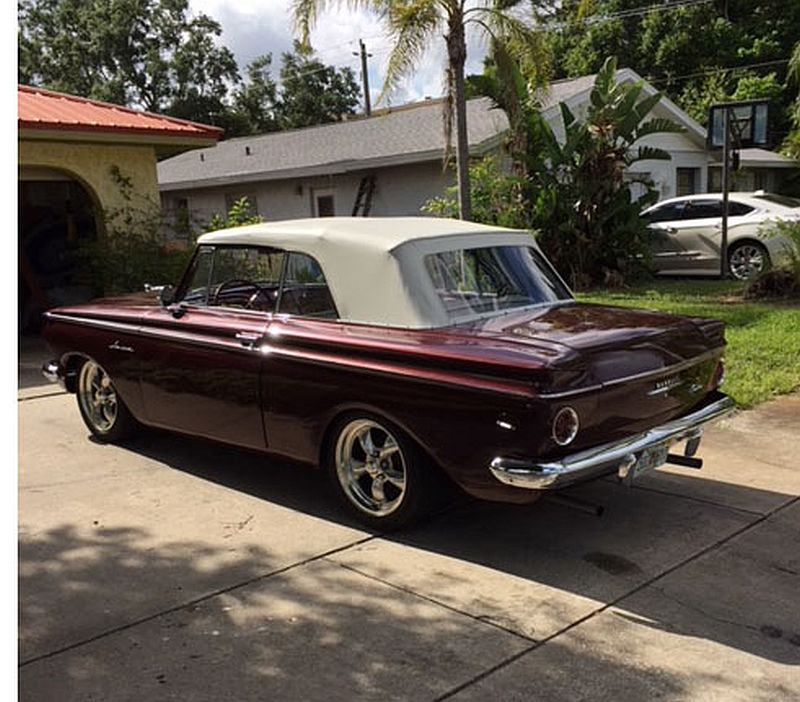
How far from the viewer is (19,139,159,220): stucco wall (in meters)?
11.6

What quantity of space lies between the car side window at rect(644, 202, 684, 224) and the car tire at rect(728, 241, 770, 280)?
4.41ft

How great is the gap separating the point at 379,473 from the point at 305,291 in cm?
A: 118

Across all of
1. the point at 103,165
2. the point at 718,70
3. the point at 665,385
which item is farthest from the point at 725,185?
the point at 718,70

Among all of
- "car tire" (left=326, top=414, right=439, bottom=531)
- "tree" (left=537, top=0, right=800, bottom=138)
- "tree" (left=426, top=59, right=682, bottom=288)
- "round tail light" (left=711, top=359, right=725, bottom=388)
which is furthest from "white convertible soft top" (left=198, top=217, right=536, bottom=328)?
"tree" (left=537, top=0, right=800, bottom=138)

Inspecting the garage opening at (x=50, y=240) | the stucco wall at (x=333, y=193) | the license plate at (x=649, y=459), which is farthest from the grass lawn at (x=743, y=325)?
the garage opening at (x=50, y=240)

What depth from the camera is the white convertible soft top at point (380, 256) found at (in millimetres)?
4691

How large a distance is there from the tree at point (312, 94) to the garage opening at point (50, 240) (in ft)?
122

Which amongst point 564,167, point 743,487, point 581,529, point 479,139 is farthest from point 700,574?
point 479,139

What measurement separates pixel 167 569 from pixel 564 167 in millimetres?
11940

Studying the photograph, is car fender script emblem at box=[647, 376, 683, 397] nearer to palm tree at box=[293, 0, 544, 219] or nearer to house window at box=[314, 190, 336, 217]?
palm tree at box=[293, 0, 544, 219]

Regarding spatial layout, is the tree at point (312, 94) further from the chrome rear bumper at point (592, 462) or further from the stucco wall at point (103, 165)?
the chrome rear bumper at point (592, 462)

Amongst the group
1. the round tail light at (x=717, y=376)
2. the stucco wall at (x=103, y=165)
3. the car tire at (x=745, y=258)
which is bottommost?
the round tail light at (x=717, y=376)

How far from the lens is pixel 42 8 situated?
47438 mm

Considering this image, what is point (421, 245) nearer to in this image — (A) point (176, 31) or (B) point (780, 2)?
(B) point (780, 2)
